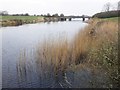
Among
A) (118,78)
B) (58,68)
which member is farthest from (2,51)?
(118,78)

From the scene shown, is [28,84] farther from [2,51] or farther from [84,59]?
[2,51]

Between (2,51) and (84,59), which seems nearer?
(84,59)

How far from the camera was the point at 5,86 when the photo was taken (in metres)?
9.40

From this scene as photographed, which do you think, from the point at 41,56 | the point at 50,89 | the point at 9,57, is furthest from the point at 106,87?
the point at 9,57

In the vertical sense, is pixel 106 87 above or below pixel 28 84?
above

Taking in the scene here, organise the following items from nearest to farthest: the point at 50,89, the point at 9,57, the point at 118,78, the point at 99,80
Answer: the point at 118,78 < the point at 99,80 < the point at 50,89 < the point at 9,57

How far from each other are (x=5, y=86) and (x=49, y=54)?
2.26 meters

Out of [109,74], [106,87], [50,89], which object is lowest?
[50,89]

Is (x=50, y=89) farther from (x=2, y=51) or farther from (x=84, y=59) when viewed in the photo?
(x=2, y=51)

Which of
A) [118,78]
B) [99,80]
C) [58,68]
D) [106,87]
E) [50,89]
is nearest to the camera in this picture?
[118,78]

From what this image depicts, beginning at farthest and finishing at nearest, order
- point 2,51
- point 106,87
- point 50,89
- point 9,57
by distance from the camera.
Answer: point 2,51
point 9,57
point 50,89
point 106,87

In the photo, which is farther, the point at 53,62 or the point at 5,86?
the point at 53,62

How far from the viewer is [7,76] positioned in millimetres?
10391

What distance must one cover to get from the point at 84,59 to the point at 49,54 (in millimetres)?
1593
